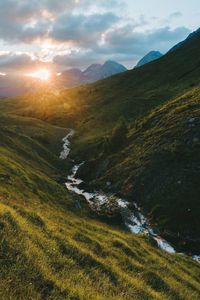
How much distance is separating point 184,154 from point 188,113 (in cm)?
1873

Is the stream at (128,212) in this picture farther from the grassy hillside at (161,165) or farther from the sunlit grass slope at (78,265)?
the sunlit grass slope at (78,265)

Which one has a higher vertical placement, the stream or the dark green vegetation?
the dark green vegetation

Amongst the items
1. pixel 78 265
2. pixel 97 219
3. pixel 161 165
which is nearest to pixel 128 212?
pixel 97 219

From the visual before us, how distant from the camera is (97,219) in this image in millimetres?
49969

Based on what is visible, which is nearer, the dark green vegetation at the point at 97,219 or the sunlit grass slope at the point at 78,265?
the sunlit grass slope at the point at 78,265

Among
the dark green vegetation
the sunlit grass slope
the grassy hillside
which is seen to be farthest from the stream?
the sunlit grass slope

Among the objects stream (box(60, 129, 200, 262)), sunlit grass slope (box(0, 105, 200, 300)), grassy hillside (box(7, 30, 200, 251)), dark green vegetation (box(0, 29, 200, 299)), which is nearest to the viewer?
sunlit grass slope (box(0, 105, 200, 300))

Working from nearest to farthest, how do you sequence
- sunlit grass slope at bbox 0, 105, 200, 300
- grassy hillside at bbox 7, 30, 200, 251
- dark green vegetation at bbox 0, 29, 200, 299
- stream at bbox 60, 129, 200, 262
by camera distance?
sunlit grass slope at bbox 0, 105, 200, 300 → dark green vegetation at bbox 0, 29, 200, 299 → stream at bbox 60, 129, 200, 262 → grassy hillside at bbox 7, 30, 200, 251

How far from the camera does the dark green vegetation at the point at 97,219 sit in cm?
1686

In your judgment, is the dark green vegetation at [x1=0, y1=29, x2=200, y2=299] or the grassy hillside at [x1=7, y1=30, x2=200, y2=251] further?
the grassy hillside at [x1=7, y1=30, x2=200, y2=251]

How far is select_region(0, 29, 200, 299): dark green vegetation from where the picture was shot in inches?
664

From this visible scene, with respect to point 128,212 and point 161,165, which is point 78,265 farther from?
point 161,165

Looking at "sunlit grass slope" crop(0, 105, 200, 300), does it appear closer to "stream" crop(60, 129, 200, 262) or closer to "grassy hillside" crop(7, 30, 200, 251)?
"stream" crop(60, 129, 200, 262)

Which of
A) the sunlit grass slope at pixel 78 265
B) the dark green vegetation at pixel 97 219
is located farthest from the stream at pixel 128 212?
the sunlit grass slope at pixel 78 265
